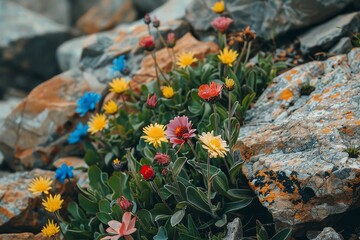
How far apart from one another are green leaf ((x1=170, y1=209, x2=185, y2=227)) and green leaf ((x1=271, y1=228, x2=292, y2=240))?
0.73 meters

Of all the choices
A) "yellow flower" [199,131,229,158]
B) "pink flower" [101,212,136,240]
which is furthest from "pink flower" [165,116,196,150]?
"pink flower" [101,212,136,240]

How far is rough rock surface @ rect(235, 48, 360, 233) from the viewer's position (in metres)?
4.32

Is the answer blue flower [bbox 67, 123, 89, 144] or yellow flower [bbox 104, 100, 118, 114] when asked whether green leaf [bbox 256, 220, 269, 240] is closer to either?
yellow flower [bbox 104, 100, 118, 114]

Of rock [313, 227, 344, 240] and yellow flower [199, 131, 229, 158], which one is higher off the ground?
yellow flower [199, 131, 229, 158]

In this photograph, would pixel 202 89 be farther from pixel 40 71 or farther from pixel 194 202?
pixel 40 71

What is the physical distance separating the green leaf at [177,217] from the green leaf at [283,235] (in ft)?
2.38

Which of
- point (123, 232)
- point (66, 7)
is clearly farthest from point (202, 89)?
point (66, 7)

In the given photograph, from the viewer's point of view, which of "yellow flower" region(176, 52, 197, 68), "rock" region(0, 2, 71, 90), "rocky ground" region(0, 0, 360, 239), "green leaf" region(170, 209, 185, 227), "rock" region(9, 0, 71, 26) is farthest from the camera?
"rock" region(9, 0, 71, 26)

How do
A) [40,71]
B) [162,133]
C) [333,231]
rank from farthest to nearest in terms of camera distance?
[40,71], [162,133], [333,231]

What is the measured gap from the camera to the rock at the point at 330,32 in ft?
20.3

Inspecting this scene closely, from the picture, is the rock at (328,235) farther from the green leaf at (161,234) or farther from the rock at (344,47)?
the rock at (344,47)

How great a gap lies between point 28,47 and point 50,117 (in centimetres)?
567

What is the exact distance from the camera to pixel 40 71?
40.5 feet

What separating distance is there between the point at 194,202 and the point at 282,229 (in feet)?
2.36
